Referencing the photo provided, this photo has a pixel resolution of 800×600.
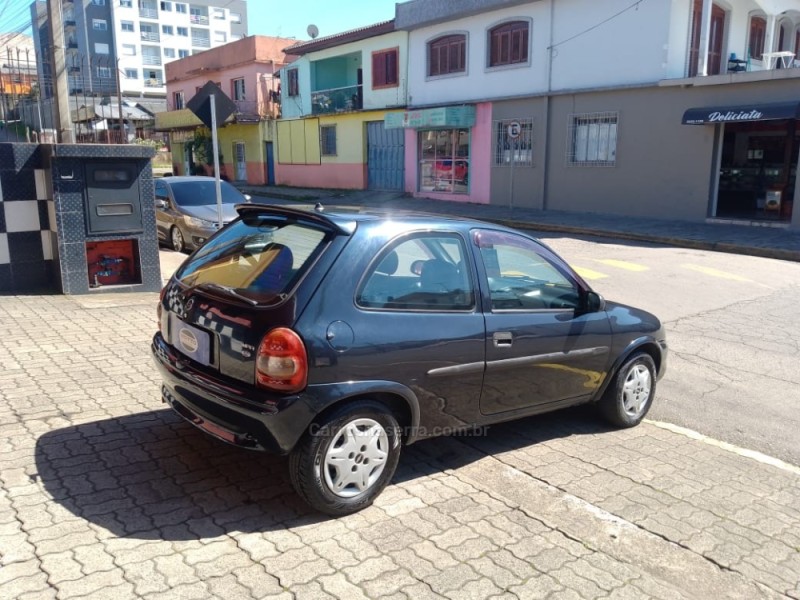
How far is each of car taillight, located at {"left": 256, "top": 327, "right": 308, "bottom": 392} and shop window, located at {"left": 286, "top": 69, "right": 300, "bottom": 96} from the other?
30.0 meters

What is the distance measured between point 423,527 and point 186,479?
1.35 meters

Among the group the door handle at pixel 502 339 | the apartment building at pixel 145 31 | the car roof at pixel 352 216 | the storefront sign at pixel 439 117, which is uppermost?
the apartment building at pixel 145 31

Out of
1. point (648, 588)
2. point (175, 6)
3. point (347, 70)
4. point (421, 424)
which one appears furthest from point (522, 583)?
point (175, 6)

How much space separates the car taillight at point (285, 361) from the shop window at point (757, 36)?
22.4 meters

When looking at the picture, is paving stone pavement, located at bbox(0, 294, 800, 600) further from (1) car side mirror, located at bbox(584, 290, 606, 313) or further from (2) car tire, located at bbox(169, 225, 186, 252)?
(2) car tire, located at bbox(169, 225, 186, 252)

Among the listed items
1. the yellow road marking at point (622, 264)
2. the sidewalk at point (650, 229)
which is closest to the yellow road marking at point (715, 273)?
the yellow road marking at point (622, 264)

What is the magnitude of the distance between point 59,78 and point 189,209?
13.0 feet

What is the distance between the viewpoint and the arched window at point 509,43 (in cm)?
2108

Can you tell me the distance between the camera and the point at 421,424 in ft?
12.3

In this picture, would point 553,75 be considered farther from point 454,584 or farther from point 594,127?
point 454,584

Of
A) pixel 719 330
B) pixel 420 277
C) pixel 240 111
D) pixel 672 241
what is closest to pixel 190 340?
pixel 420 277

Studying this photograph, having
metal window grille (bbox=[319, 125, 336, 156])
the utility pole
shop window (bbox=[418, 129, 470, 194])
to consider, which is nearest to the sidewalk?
shop window (bbox=[418, 129, 470, 194])

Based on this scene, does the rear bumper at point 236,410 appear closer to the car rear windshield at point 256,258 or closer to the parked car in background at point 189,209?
the car rear windshield at point 256,258

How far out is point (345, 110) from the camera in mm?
28141
